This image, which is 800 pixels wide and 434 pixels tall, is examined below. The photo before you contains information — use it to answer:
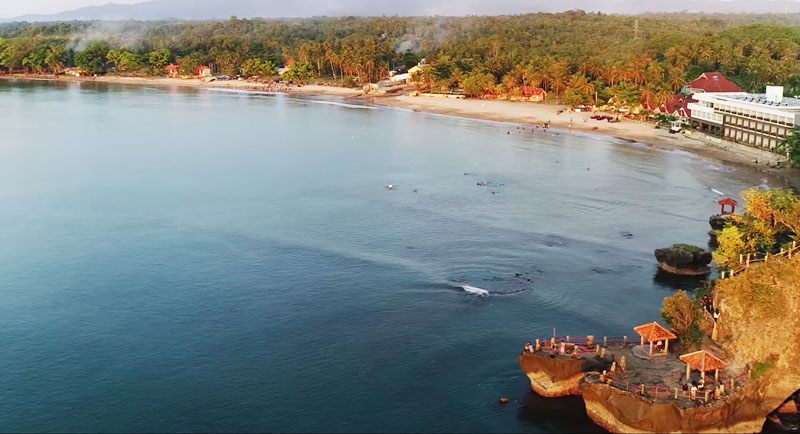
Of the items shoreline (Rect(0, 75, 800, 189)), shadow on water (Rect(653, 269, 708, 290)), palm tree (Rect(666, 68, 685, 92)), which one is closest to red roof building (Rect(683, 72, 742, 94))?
palm tree (Rect(666, 68, 685, 92))

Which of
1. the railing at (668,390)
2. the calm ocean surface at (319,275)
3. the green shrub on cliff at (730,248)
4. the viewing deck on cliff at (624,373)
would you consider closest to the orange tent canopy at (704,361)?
the viewing deck on cliff at (624,373)

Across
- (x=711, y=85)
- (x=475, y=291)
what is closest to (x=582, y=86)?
(x=711, y=85)

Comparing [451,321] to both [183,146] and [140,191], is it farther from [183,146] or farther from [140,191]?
[183,146]

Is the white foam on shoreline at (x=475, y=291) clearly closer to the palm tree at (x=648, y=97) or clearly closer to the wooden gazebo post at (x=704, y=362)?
the wooden gazebo post at (x=704, y=362)

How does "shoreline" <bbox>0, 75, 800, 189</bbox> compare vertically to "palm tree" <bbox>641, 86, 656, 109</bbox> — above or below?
below

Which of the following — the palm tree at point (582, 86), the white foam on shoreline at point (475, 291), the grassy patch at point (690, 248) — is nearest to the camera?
the white foam on shoreline at point (475, 291)

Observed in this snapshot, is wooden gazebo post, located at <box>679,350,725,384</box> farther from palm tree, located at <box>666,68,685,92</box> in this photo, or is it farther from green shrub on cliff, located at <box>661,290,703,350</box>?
palm tree, located at <box>666,68,685,92</box>
